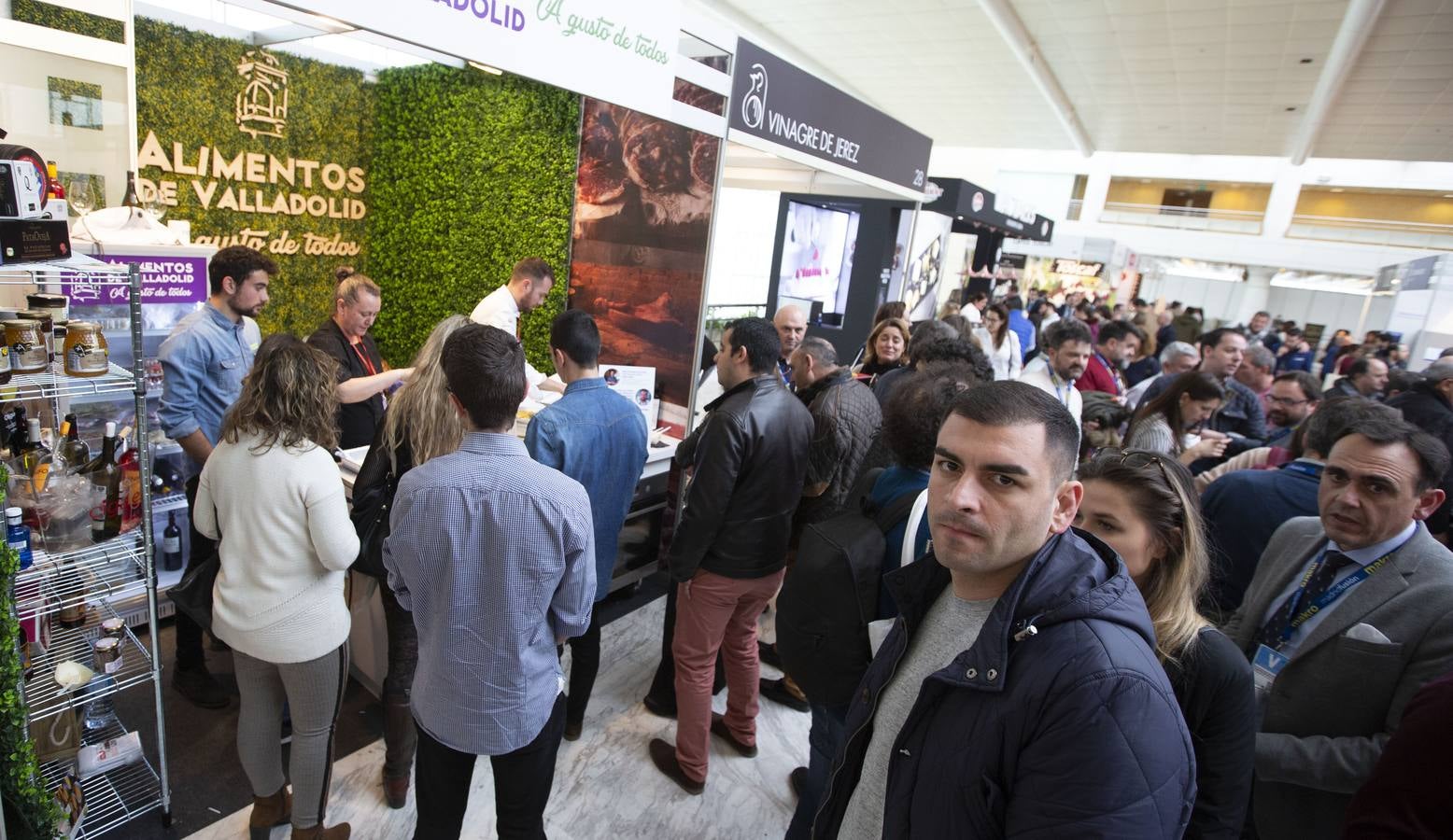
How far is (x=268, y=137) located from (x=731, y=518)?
581 centimetres

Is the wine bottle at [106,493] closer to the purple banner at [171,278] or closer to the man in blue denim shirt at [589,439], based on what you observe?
the man in blue denim shirt at [589,439]

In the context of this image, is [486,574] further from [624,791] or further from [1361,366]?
[1361,366]

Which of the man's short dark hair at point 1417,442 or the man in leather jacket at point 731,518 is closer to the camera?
the man's short dark hair at point 1417,442

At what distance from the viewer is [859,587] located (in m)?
1.63

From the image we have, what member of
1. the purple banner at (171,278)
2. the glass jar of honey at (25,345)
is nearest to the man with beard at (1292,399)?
the glass jar of honey at (25,345)

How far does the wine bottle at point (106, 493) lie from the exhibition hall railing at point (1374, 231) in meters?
25.9

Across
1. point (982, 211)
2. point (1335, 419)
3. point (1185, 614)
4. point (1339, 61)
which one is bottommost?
point (1185, 614)

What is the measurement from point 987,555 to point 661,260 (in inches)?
133

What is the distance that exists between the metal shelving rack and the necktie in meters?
2.96

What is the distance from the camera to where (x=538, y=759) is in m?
1.70

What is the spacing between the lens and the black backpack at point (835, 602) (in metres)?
1.64

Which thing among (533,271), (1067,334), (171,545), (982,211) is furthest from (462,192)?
(982,211)

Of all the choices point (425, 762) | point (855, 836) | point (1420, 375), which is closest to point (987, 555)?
point (855, 836)

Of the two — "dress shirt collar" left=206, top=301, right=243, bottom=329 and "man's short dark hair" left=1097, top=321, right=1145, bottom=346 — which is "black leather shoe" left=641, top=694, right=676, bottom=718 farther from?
"man's short dark hair" left=1097, top=321, right=1145, bottom=346
